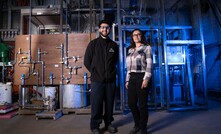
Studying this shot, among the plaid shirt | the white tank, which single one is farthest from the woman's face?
the white tank

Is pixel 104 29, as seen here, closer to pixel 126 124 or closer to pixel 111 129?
pixel 111 129

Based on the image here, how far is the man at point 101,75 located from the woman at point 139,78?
0.27m

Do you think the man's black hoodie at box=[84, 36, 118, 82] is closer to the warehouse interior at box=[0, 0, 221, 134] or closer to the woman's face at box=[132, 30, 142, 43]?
the woman's face at box=[132, 30, 142, 43]

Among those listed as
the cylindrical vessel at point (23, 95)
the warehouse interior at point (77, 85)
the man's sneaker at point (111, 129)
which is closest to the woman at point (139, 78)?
the man's sneaker at point (111, 129)

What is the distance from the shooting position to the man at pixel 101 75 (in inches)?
95.0

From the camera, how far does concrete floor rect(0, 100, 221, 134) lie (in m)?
2.55

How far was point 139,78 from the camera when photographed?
232 cm

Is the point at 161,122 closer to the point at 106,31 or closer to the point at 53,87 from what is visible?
the point at 106,31

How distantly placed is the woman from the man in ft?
0.90

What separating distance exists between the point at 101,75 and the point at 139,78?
1.73 ft

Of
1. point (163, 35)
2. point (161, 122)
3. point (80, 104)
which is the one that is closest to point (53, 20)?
point (80, 104)

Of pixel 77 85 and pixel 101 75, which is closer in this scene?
pixel 101 75

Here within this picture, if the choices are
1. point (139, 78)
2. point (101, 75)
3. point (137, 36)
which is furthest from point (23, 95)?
point (137, 36)

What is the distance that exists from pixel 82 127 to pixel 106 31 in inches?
61.3
